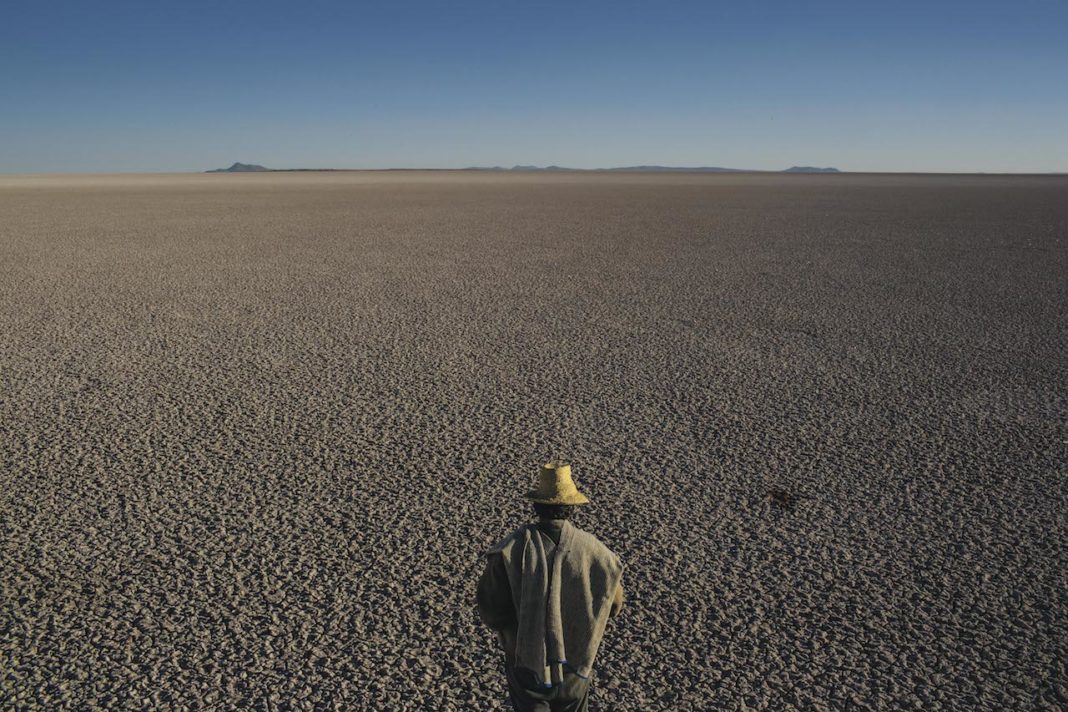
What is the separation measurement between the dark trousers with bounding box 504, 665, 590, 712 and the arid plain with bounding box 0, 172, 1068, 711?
0.82 meters

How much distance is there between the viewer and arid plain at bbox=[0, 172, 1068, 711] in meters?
2.83

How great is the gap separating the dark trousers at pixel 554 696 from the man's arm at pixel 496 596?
4.6 inches

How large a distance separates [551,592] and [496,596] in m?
0.14

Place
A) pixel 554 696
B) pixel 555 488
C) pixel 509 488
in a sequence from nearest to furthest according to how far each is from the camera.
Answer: pixel 555 488
pixel 554 696
pixel 509 488

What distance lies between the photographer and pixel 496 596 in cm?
186

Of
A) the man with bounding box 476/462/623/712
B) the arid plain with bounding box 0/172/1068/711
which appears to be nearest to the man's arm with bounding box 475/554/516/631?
the man with bounding box 476/462/623/712

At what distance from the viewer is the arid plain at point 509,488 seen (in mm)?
2830

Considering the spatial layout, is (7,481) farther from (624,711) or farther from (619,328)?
(619,328)

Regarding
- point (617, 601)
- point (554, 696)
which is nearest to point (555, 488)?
point (617, 601)

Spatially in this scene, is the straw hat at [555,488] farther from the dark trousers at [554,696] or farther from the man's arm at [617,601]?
the dark trousers at [554,696]

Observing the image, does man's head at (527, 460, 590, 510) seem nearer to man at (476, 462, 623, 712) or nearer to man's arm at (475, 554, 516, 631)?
man at (476, 462, 623, 712)

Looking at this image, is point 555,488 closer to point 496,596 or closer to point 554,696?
point 496,596

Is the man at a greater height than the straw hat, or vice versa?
the straw hat

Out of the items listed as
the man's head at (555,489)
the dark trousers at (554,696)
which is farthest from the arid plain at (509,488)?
the man's head at (555,489)
